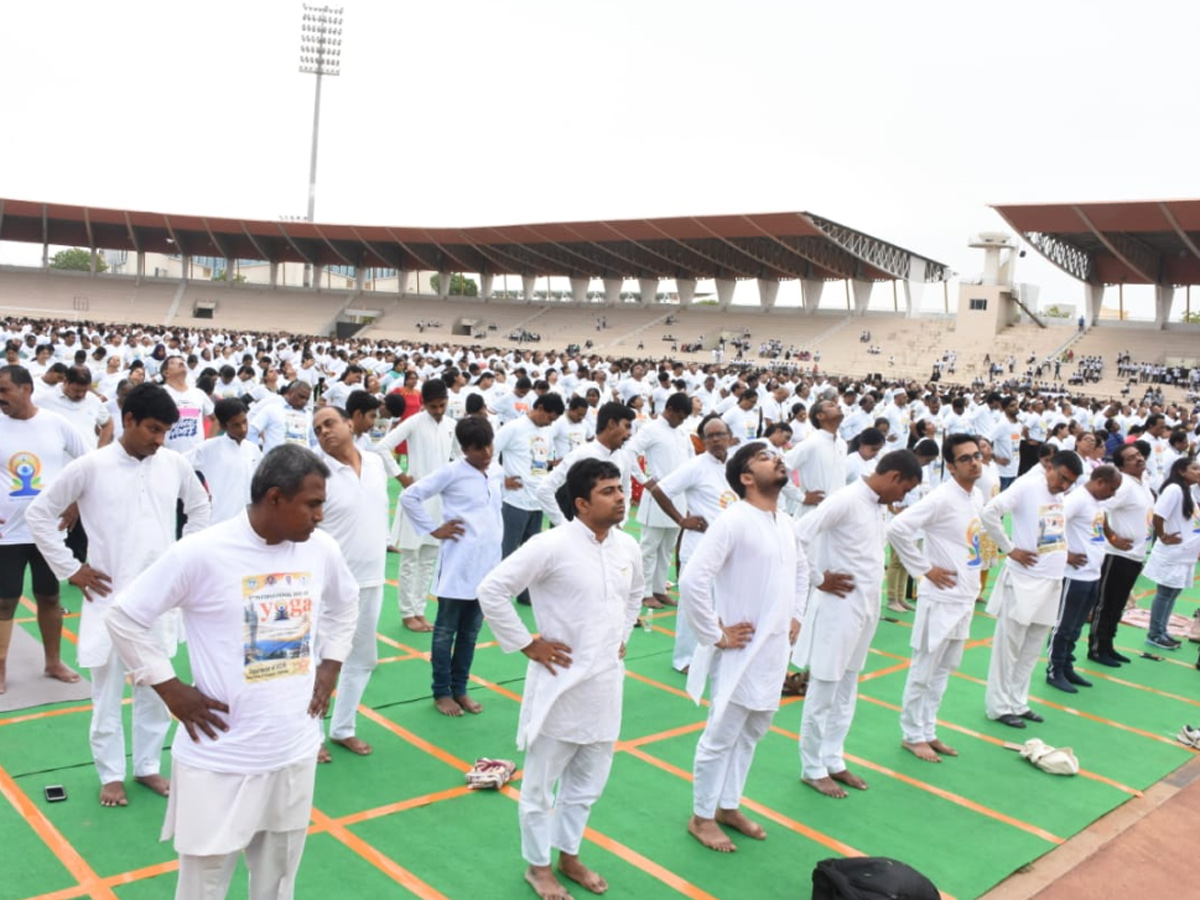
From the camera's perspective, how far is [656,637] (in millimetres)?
8148

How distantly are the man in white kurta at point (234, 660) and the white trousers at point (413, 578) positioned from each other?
478 centimetres

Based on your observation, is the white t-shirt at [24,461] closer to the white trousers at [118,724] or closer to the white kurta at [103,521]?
the white kurta at [103,521]

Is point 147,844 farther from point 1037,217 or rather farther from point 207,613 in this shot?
point 1037,217

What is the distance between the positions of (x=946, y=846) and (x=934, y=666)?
48.2 inches

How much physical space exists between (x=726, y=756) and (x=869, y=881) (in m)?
0.92

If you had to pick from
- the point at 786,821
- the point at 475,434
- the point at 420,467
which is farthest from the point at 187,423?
the point at 786,821

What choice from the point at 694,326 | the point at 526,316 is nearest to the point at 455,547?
the point at 694,326

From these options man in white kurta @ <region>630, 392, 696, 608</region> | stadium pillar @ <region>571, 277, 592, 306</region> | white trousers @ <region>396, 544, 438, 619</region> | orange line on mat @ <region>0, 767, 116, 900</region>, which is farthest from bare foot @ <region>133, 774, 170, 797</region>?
stadium pillar @ <region>571, 277, 592, 306</region>

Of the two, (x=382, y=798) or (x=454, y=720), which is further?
(x=454, y=720)

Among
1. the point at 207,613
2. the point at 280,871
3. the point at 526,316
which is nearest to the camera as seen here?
the point at 207,613

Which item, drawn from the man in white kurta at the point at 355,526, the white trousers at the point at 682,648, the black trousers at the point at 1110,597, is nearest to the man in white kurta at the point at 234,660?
the man in white kurta at the point at 355,526

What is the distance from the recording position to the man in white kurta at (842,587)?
17.1 ft

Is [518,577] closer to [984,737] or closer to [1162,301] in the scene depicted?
[984,737]

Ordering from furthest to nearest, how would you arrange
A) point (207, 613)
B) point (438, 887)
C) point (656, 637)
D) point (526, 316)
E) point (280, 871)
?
point (526, 316) → point (656, 637) → point (438, 887) → point (280, 871) → point (207, 613)
